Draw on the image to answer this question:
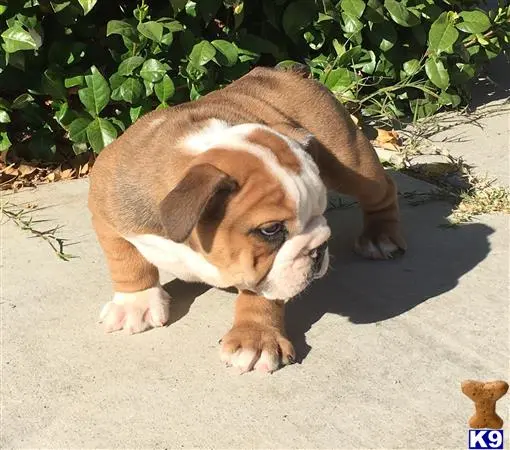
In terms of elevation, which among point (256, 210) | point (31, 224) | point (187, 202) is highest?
point (187, 202)

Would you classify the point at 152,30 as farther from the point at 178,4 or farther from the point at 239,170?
the point at 239,170

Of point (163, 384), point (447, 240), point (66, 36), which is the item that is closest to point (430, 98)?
point (447, 240)

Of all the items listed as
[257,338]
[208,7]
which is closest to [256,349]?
[257,338]

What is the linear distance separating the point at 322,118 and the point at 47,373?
5.72ft

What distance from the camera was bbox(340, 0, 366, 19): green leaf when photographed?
5.36 metres

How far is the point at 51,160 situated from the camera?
5285mm

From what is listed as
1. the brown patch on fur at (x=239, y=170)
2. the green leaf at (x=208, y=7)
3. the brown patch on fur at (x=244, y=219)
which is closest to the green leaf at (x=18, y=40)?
the green leaf at (x=208, y=7)

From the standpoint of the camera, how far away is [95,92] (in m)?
4.95

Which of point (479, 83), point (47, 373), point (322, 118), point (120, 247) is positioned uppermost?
point (322, 118)

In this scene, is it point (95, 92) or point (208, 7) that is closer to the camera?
point (95, 92)

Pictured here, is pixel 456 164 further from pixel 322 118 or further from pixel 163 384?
pixel 163 384

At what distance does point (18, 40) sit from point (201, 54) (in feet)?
3.63

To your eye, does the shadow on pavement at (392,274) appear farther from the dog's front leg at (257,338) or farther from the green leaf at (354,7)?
the green leaf at (354,7)

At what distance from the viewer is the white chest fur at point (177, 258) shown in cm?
309
